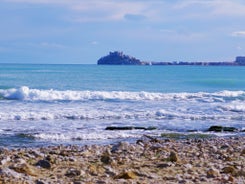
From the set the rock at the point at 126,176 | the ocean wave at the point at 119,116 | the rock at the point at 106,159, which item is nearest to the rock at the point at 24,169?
the rock at the point at 126,176

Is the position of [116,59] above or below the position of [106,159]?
above

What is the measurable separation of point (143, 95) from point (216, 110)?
1085 cm

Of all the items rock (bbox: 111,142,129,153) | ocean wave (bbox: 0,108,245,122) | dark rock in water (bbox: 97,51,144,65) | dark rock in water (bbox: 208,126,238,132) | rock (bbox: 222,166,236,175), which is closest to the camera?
rock (bbox: 222,166,236,175)

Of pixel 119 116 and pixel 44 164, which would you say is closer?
pixel 44 164

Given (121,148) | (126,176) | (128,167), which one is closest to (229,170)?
(128,167)

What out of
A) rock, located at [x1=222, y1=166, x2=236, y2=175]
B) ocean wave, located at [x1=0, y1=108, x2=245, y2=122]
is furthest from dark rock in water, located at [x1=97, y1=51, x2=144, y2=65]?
rock, located at [x1=222, y1=166, x2=236, y2=175]

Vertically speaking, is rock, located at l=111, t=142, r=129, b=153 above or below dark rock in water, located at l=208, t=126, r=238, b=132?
above

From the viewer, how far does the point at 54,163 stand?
841 cm

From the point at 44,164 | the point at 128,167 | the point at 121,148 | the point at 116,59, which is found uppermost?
the point at 116,59

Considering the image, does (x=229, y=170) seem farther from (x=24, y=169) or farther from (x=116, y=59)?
(x=116, y=59)

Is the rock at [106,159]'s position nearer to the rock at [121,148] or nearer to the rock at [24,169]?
the rock at [24,169]

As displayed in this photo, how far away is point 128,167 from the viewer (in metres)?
8.40

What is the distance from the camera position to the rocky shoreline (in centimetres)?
721

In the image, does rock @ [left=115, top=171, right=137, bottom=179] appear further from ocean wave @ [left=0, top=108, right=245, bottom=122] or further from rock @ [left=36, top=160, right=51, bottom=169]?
ocean wave @ [left=0, top=108, right=245, bottom=122]
